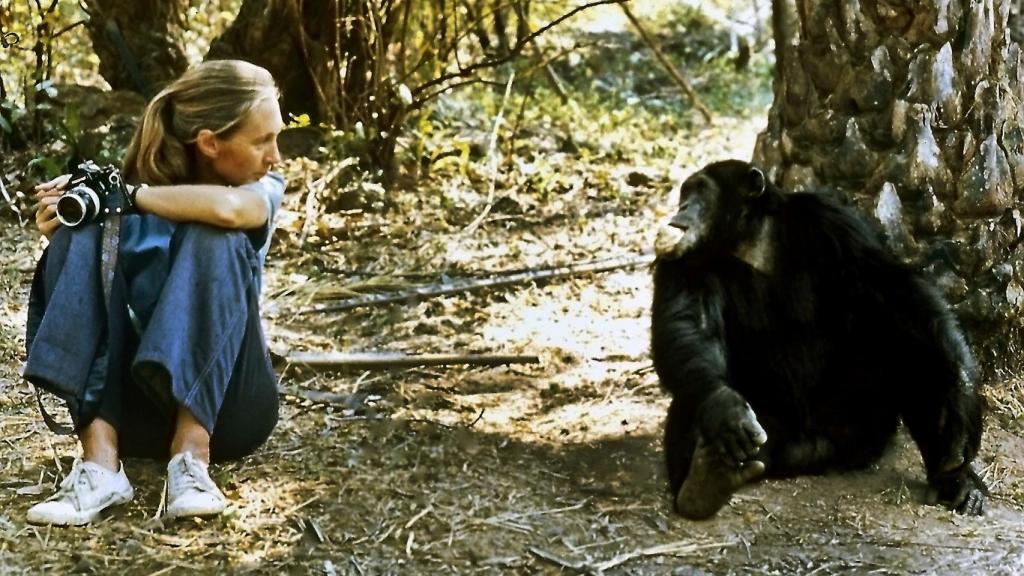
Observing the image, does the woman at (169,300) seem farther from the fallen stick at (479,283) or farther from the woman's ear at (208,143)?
the fallen stick at (479,283)

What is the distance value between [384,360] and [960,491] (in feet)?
6.49

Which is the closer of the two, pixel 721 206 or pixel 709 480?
pixel 709 480

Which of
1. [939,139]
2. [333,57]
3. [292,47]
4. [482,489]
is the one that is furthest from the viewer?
[292,47]

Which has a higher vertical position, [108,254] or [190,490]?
[108,254]

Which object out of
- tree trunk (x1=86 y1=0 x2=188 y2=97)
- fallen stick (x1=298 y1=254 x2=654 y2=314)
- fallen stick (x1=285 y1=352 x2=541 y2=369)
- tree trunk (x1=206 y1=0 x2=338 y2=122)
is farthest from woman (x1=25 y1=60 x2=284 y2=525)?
tree trunk (x1=86 y1=0 x2=188 y2=97)

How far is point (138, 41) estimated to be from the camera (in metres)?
7.06

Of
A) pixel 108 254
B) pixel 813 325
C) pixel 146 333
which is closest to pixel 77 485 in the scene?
pixel 146 333

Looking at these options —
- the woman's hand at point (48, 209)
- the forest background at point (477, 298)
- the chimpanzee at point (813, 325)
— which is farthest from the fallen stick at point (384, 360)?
the woman's hand at point (48, 209)

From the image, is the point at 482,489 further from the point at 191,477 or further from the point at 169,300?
the point at 169,300

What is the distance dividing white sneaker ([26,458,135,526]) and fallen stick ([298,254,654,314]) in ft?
6.31

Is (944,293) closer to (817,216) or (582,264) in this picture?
(817,216)

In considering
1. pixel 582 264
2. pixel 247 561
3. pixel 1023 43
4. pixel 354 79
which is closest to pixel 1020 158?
pixel 1023 43

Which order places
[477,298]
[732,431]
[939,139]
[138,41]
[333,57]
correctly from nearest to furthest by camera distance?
[732,431] → [939,139] → [477,298] → [333,57] → [138,41]

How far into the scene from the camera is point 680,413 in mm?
3324
